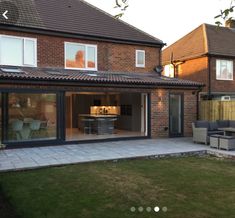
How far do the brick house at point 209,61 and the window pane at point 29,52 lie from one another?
1289 centimetres

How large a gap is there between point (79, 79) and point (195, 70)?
13.4 meters

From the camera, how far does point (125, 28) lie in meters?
18.7

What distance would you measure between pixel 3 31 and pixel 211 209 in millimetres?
12356

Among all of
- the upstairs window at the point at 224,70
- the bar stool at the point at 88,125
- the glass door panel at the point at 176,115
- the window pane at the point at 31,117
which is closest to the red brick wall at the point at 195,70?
the upstairs window at the point at 224,70

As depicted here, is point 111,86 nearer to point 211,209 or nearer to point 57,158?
point 57,158

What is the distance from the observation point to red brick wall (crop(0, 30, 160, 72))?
15492 millimetres

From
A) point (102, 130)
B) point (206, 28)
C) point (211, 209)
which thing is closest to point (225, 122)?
point (102, 130)

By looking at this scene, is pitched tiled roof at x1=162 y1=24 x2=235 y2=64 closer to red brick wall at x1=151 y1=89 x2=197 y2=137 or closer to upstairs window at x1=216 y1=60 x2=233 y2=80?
upstairs window at x1=216 y1=60 x2=233 y2=80

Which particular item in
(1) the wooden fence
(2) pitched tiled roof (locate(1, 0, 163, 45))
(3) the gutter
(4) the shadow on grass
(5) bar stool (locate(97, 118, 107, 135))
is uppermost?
(2) pitched tiled roof (locate(1, 0, 163, 45))

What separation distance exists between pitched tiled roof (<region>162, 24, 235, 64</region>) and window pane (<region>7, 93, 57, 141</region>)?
45.5 feet

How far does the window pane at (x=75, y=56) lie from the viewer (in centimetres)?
1617

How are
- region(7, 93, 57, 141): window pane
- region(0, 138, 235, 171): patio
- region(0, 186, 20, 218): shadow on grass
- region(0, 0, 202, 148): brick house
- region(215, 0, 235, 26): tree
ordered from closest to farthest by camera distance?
region(215, 0, 235, 26): tree → region(0, 186, 20, 218): shadow on grass → region(0, 138, 235, 171): patio → region(7, 93, 57, 141): window pane → region(0, 0, 202, 148): brick house

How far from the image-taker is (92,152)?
1155 centimetres

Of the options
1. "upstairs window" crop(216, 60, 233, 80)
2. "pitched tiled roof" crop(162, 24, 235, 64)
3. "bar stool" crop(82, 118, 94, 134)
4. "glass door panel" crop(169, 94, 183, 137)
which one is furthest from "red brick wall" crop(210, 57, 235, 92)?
"bar stool" crop(82, 118, 94, 134)
